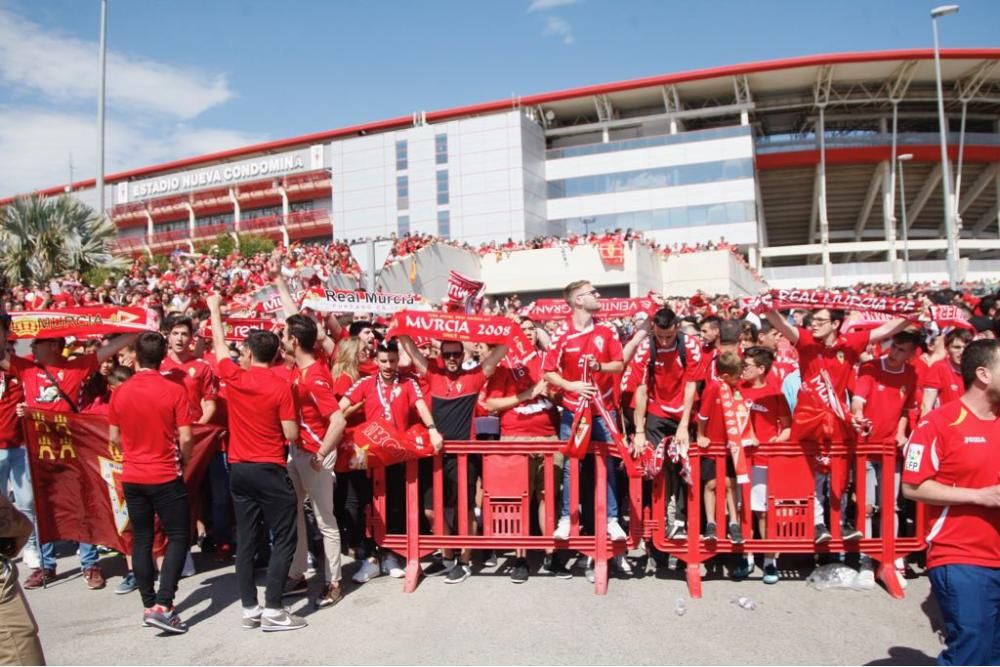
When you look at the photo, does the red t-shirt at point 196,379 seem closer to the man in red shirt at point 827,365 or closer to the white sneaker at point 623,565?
the white sneaker at point 623,565

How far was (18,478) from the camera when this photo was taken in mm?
6363

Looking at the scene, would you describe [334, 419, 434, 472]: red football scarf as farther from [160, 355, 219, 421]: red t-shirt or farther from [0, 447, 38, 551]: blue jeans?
[0, 447, 38, 551]: blue jeans

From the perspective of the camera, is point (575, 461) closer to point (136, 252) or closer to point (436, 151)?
point (436, 151)

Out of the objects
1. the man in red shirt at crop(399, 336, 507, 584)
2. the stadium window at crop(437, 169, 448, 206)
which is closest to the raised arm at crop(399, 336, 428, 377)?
the man in red shirt at crop(399, 336, 507, 584)

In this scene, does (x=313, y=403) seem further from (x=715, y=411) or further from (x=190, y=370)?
(x=715, y=411)

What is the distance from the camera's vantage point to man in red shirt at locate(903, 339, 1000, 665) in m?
3.11

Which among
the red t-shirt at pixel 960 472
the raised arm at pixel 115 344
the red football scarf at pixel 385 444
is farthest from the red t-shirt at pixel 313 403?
the red t-shirt at pixel 960 472

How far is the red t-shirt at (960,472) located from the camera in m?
3.18

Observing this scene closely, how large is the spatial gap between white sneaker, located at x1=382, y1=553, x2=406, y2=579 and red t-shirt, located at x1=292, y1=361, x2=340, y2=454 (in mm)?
1352

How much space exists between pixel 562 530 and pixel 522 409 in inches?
41.8

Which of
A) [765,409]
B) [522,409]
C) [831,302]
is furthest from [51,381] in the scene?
[831,302]

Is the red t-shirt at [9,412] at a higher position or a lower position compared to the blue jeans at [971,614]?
higher

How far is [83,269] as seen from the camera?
1981 cm

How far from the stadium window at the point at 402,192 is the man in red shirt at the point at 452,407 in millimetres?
38283
